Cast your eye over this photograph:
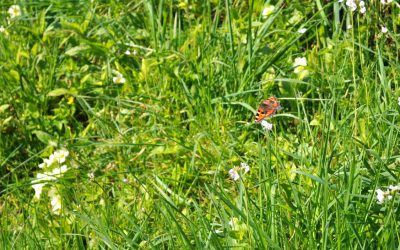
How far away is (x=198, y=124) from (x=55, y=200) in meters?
0.64

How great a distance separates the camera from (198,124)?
3.44m

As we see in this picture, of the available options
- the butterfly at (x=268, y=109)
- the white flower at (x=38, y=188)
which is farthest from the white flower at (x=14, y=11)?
the butterfly at (x=268, y=109)

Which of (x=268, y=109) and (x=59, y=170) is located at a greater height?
(x=268, y=109)

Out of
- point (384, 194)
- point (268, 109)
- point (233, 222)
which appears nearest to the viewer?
point (384, 194)

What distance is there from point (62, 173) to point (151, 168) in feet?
1.34

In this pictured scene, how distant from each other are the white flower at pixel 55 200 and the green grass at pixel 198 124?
2 centimetres

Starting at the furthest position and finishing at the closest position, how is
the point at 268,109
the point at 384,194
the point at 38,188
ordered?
the point at 38,188, the point at 268,109, the point at 384,194

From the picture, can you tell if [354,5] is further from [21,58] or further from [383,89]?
[21,58]

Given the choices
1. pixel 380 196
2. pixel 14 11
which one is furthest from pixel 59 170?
pixel 380 196

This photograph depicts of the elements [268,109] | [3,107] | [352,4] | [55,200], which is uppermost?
[352,4]

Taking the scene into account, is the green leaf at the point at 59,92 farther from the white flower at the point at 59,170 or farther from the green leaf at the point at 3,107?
the white flower at the point at 59,170

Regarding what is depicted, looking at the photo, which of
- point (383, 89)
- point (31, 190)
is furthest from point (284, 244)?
point (31, 190)

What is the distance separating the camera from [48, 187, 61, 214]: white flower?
128 inches

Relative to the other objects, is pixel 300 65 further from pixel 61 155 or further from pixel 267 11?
pixel 61 155
